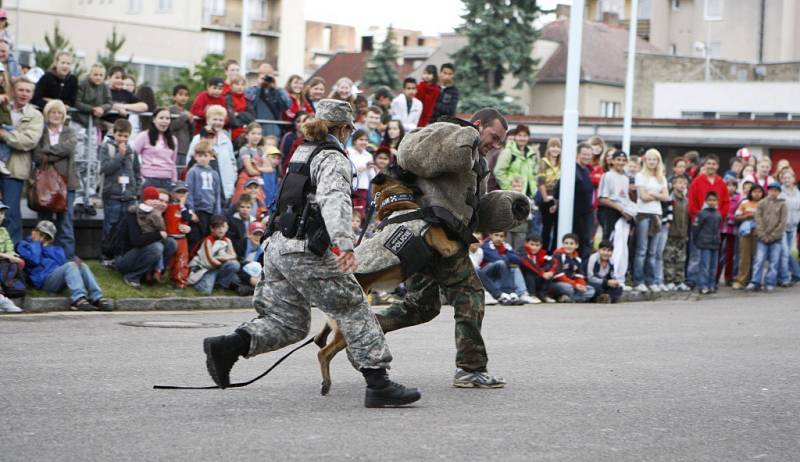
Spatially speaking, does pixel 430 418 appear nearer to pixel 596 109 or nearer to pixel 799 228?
pixel 799 228

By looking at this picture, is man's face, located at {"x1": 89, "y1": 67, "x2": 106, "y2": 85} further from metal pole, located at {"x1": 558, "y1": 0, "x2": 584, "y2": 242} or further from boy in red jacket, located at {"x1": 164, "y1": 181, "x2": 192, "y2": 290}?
metal pole, located at {"x1": 558, "y1": 0, "x2": 584, "y2": 242}

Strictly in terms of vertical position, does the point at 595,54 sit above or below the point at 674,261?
above

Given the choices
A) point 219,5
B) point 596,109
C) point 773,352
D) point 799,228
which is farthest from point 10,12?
point 773,352

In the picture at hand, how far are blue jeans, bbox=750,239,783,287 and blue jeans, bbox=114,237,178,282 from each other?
10.7 metres

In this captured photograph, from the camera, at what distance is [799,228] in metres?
25.1

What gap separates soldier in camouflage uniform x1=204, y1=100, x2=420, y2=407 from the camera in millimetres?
7945

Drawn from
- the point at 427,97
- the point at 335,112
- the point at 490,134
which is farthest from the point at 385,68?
the point at 335,112

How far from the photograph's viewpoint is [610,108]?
244 feet

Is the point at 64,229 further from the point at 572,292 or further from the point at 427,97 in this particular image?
the point at 572,292

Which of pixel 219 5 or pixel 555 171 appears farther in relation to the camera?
pixel 219 5

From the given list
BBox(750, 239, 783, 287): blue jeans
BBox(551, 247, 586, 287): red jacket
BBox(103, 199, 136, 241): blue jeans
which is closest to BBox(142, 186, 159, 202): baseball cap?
BBox(103, 199, 136, 241): blue jeans

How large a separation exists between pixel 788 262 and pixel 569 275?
6292 millimetres

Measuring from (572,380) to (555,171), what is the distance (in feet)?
35.8

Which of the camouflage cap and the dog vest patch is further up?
the camouflage cap
